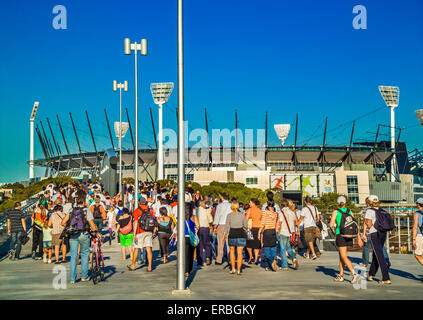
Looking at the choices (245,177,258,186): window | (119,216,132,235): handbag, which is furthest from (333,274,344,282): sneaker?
(245,177,258,186): window

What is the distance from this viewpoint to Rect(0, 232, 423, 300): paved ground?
9609mm

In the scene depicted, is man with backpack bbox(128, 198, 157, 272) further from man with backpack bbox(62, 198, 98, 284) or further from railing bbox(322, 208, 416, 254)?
railing bbox(322, 208, 416, 254)

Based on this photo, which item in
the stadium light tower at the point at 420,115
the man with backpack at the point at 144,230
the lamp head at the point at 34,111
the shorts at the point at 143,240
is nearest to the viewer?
the man with backpack at the point at 144,230

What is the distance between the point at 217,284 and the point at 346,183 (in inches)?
3100

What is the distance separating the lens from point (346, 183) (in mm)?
86438

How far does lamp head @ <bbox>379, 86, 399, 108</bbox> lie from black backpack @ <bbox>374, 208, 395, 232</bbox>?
113m

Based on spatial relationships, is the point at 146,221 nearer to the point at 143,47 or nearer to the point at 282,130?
the point at 143,47

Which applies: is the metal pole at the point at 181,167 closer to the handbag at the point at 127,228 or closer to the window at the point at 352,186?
the handbag at the point at 127,228

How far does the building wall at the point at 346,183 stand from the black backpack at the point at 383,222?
76.0 metres

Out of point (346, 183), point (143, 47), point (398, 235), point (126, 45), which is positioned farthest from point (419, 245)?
point (346, 183)

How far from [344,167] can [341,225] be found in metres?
92.9

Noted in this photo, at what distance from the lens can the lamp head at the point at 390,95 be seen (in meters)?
117

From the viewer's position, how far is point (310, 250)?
54.4ft

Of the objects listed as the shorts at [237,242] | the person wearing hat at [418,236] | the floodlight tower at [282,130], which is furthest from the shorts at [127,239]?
the floodlight tower at [282,130]
